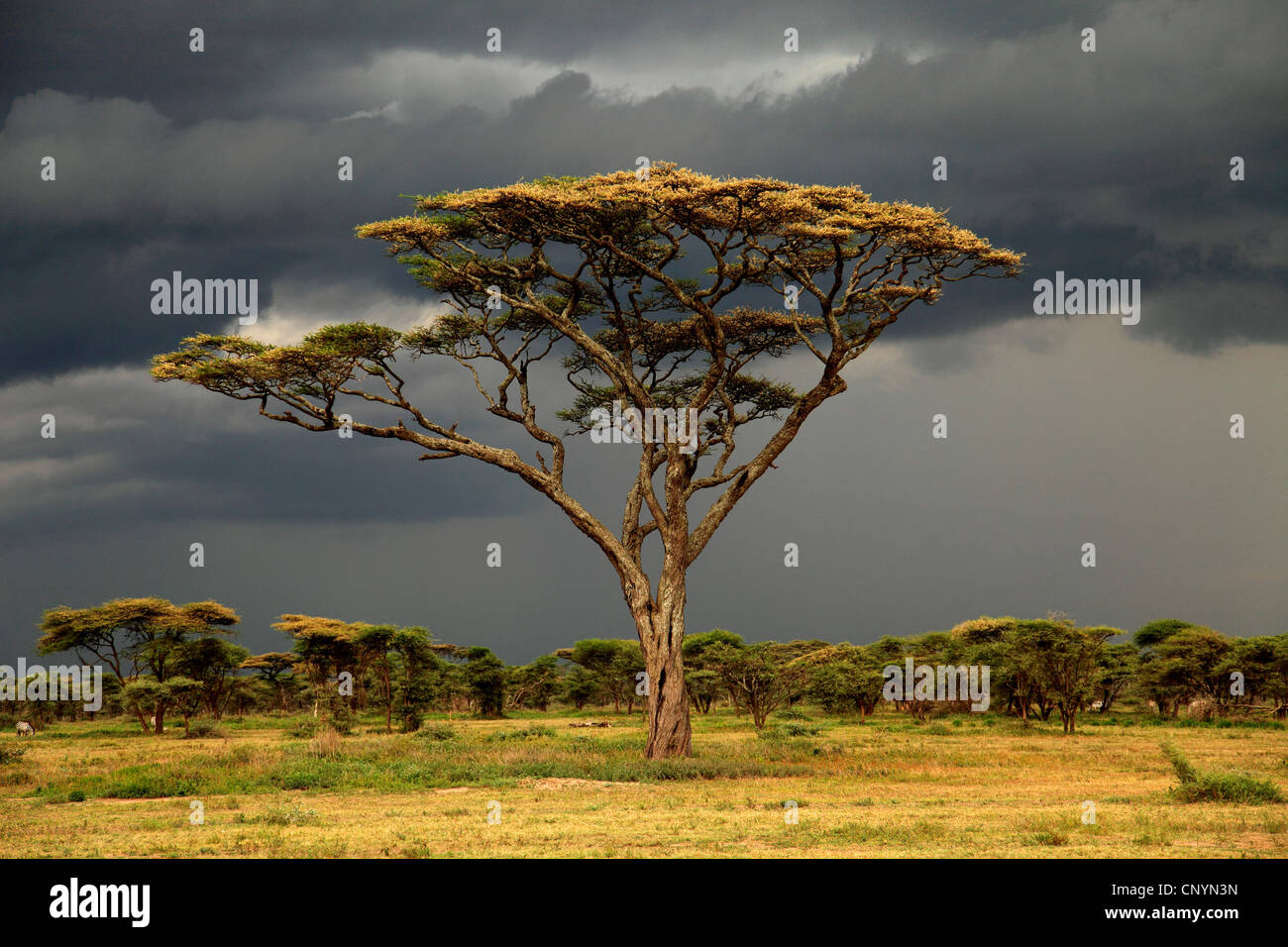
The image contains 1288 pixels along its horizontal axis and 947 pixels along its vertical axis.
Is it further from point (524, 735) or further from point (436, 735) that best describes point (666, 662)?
point (524, 735)

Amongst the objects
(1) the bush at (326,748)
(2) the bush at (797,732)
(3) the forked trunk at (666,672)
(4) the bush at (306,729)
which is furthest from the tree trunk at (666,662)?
(4) the bush at (306,729)

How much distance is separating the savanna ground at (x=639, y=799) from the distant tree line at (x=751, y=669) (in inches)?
323

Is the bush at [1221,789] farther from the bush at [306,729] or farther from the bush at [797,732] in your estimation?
the bush at [306,729]

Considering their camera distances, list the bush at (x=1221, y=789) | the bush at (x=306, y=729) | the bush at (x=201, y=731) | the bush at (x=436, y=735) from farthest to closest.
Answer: the bush at (x=201, y=731) < the bush at (x=306, y=729) < the bush at (x=436, y=735) < the bush at (x=1221, y=789)

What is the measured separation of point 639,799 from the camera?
1830 centimetres

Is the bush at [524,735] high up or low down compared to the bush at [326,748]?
down

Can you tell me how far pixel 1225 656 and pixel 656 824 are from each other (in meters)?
40.2

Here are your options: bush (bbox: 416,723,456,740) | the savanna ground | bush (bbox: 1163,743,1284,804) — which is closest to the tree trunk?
the savanna ground

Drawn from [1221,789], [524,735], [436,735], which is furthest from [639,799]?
[524,735]

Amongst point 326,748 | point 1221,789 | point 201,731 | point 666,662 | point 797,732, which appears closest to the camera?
point 1221,789

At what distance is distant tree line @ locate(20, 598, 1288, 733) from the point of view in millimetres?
40875

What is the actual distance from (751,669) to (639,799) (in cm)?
2533

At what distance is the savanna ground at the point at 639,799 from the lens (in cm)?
1304
